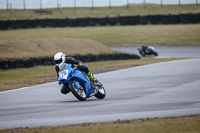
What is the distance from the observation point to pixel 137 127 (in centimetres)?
709

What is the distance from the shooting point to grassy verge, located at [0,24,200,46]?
142 ft

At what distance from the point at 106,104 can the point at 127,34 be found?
127 ft

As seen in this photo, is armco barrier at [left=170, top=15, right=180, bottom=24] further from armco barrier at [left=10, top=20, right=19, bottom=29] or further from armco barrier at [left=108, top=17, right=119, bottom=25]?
armco barrier at [left=10, top=20, right=19, bottom=29]

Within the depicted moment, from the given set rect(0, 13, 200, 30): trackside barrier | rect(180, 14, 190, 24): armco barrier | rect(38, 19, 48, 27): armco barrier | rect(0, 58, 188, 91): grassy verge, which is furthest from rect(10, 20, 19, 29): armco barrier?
rect(0, 58, 188, 91): grassy verge

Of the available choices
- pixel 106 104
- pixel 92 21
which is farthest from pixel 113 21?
pixel 106 104

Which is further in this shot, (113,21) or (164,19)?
(113,21)

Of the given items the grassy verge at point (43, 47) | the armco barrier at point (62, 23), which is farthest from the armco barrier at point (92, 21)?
the grassy verge at point (43, 47)

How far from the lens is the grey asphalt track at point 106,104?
8266 mm

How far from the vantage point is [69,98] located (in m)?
11.6

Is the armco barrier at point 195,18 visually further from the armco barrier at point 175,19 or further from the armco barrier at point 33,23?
the armco barrier at point 33,23

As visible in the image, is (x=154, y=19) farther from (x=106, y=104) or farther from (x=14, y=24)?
(x=106, y=104)

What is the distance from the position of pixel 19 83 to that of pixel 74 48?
11274 millimetres

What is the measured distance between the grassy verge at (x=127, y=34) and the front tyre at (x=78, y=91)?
31468mm

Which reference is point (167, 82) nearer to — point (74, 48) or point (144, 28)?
point (74, 48)
